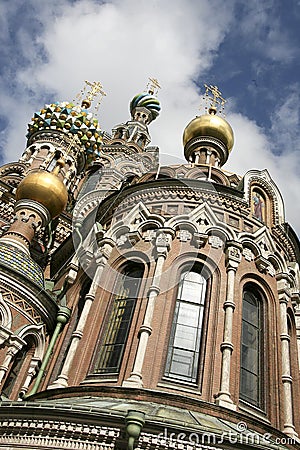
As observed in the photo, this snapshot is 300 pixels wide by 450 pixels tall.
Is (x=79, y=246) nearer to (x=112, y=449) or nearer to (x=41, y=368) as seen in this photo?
(x=41, y=368)

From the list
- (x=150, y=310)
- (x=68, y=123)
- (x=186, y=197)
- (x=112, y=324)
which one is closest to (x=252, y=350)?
(x=150, y=310)

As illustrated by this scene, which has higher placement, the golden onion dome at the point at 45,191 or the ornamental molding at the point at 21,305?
the golden onion dome at the point at 45,191

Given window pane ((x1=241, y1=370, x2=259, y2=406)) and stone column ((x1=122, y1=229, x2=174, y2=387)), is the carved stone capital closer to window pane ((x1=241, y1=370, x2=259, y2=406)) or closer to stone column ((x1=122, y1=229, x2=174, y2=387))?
stone column ((x1=122, y1=229, x2=174, y2=387))

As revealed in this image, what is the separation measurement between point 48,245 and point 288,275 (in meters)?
7.12

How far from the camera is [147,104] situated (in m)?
31.5

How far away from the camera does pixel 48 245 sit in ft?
46.4

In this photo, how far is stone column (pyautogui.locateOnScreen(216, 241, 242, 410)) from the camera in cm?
716

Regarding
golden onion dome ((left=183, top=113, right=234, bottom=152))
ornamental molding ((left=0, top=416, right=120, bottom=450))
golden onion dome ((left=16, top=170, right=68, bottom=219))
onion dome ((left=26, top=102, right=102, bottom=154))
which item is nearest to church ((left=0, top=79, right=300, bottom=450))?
ornamental molding ((left=0, top=416, right=120, bottom=450))

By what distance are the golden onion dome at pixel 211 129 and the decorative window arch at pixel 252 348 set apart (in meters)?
7.43

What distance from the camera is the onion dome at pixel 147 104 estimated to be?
31422 mm

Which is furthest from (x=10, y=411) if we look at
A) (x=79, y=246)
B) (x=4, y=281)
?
(x=79, y=246)

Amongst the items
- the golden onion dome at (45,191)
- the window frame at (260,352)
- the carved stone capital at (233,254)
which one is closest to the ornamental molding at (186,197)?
the carved stone capital at (233,254)

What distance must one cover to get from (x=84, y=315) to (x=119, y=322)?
0.62 meters

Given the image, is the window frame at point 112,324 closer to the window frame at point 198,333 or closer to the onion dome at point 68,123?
the window frame at point 198,333
